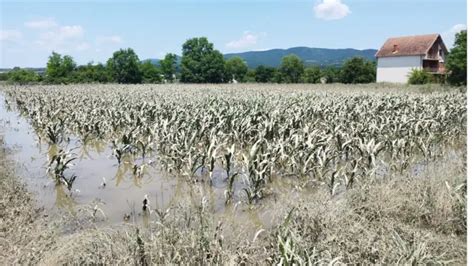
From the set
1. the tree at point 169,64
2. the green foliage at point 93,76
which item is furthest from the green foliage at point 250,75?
the green foliage at point 93,76

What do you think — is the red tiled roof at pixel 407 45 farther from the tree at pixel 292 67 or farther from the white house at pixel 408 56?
the tree at pixel 292 67

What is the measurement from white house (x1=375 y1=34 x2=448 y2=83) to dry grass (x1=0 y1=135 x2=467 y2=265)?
4694 cm

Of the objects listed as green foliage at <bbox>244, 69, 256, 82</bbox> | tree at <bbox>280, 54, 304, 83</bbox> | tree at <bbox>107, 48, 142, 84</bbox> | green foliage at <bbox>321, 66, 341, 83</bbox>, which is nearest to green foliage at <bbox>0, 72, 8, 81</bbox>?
tree at <bbox>107, 48, 142, 84</bbox>

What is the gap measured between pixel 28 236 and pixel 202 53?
4534 centimetres

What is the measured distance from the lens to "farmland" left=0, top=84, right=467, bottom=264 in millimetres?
3535

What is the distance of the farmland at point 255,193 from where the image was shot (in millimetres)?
3535

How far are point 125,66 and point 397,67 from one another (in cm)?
3709

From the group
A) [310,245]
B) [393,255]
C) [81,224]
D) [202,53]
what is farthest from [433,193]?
[202,53]

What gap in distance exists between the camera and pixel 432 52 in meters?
48.7

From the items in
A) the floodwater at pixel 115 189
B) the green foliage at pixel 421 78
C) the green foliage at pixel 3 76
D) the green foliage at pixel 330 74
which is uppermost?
the green foliage at pixel 3 76

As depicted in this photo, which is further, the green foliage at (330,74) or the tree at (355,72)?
the green foliage at (330,74)

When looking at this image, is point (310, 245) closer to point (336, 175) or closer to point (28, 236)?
point (336, 175)

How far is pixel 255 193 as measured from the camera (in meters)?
5.46

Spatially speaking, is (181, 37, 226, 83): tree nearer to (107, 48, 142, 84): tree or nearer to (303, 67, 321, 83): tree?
(107, 48, 142, 84): tree
